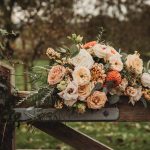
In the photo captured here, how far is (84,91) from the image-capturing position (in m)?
3.37

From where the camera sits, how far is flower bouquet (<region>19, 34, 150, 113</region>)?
336 centimetres

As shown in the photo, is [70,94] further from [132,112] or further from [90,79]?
[132,112]

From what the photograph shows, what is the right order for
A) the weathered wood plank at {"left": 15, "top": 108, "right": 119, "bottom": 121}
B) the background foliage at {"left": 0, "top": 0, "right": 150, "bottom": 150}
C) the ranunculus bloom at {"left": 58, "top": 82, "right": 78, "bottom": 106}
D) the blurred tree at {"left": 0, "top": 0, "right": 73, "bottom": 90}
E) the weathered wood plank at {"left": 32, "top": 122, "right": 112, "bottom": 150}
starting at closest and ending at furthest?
the ranunculus bloom at {"left": 58, "top": 82, "right": 78, "bottom": 106}
the weathered wood plank at {"left": 15, "top": 108, "right": 119, "bottom": 121}
the weathered wood plank at {"left": 32, "top": 122, "right": 112, "bottom": 150}
the background foliage at {"left": 0, "top": 0, "right": 150, "bottom": 150}
the blurred tree at {"left": 0, "top": 0, "right": 73, "bottom": 90}


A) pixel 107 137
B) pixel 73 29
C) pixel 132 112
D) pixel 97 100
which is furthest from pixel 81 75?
pixel 73 29

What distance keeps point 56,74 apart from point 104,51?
13.6 inches

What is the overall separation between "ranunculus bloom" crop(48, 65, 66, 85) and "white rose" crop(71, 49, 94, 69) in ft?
0.28

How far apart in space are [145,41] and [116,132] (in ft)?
19.5

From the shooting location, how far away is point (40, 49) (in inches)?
415

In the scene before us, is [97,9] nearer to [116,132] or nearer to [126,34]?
[126,34]

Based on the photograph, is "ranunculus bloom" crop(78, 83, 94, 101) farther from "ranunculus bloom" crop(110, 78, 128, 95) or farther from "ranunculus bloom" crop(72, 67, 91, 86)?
"ranunculus bloom" crop(110, 78, 128, 95)

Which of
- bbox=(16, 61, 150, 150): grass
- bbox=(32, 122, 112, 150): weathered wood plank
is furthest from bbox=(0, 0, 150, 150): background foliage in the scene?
bbox=(32, 122, 112, 150): weathered wood plank

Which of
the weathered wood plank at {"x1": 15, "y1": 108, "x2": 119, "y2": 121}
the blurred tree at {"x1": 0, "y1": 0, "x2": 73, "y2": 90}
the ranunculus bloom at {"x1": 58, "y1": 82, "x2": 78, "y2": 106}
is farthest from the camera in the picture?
the blurred tree at {"x1": 0, "y1": 0, "x2": 73, "y2": 90}

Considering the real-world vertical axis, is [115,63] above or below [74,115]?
above

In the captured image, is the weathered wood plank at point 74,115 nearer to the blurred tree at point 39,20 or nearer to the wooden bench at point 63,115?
the wooden bench at point 63,115
